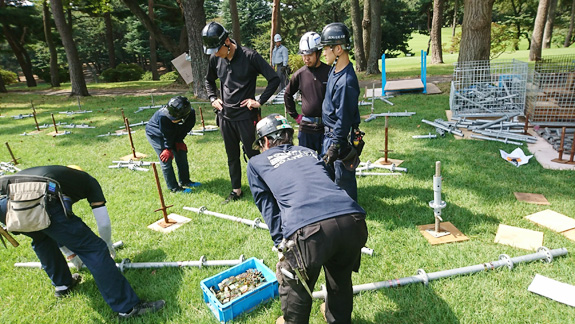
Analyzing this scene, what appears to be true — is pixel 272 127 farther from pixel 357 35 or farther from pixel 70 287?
pixel 357 35

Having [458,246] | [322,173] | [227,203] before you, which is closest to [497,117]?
[458,246]

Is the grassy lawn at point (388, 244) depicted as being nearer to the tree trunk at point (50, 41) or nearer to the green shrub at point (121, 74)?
the tree trunk at point (50, 41)

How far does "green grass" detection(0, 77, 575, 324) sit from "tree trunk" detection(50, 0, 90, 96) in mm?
12261

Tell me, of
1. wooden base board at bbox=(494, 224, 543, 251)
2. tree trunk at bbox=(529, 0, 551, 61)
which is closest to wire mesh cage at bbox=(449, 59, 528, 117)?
wooden base board at bbox=(494, 224, 543, 251)

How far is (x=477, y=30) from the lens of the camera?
11.1 metres

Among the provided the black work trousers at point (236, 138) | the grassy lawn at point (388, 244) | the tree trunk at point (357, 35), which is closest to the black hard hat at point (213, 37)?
the black work trousers at point (236, 138)

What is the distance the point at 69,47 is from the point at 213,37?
17245 millimetres

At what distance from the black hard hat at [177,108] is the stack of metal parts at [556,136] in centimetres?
735

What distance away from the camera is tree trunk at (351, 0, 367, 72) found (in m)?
20.6

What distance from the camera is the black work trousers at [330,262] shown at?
2521 mm

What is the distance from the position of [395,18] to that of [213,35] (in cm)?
4445

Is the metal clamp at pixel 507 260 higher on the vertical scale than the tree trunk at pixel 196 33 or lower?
lower

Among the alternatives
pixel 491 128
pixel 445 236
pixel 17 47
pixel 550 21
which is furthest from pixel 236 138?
pixel 550 21

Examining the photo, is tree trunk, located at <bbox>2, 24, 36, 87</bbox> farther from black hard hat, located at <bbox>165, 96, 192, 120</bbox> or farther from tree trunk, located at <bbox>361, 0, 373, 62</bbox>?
black hard hat, located at <bbox>165, 96, 192, 120</bbox>
